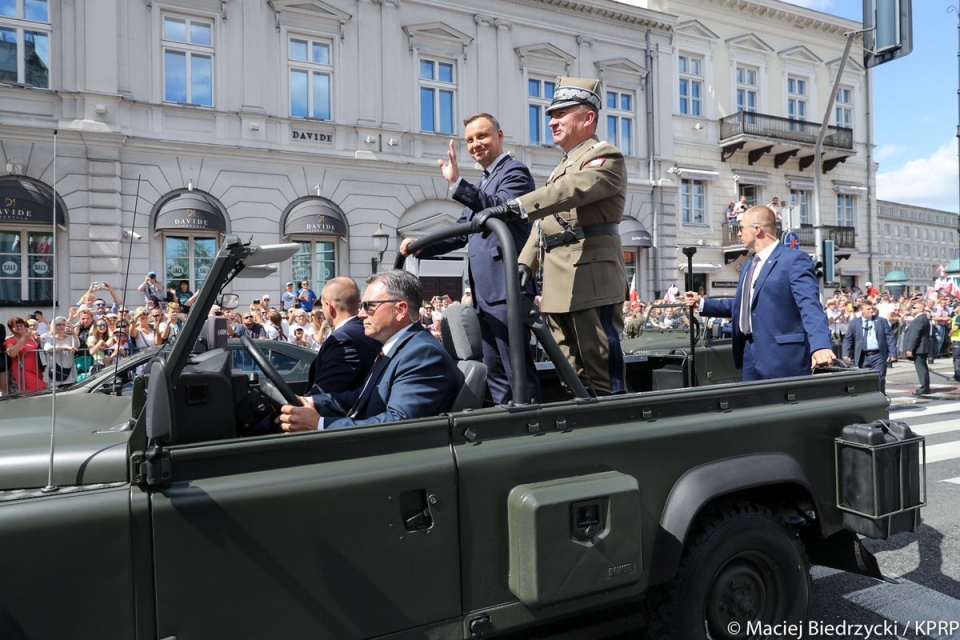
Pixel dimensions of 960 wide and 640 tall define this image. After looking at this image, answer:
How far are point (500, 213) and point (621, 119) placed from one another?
2380 cm

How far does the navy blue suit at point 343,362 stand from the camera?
11.8 feet

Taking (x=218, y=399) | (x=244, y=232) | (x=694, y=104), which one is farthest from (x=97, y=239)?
(x=694, y=104)

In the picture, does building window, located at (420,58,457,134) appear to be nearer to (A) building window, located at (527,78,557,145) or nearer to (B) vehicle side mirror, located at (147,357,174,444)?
(A) building window, located at (527,78,557,145)

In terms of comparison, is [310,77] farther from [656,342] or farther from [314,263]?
[656,342]

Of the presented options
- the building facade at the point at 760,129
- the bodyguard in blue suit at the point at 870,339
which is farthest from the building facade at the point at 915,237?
the bodyguard in blue suit at the point at 870,339

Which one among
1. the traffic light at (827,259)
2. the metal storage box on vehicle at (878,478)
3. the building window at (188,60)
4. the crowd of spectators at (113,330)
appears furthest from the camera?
the building window at (188,60)

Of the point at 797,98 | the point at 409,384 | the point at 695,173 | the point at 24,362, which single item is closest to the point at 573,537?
the point at 409,384

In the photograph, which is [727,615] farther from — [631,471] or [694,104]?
[694,104]

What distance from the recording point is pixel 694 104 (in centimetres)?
2714

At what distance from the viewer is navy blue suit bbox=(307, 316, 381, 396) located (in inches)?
141

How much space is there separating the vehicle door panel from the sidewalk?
12043 mm

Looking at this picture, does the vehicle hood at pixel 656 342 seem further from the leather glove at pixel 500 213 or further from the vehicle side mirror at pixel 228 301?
the vehicle side mirror at pixel 228 301

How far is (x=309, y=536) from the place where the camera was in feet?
6.91

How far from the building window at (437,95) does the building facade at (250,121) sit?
48 mm
